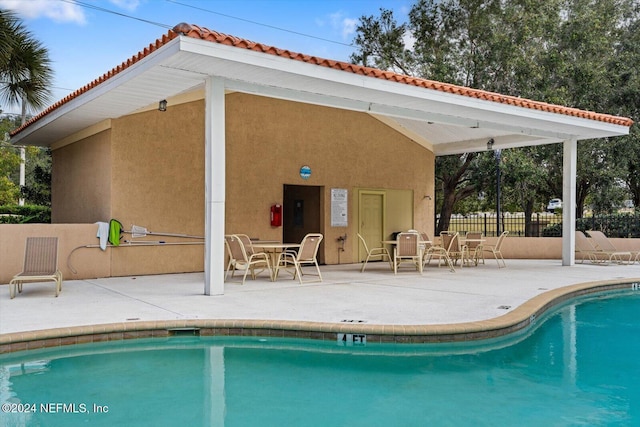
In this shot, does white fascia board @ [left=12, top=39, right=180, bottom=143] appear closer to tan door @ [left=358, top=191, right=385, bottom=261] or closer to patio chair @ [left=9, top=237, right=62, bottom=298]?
patio chair @ [left=9, top=237, right=62, bottom=298]

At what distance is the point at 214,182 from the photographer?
787 cm

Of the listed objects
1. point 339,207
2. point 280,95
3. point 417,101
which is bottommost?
point 339,207

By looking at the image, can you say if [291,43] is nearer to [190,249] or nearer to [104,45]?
[104,45]

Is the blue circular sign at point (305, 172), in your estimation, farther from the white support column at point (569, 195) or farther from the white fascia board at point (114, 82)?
the white support column at point (569, 195)

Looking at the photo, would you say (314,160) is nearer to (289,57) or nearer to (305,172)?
(305,172)

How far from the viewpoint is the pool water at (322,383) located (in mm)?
3816

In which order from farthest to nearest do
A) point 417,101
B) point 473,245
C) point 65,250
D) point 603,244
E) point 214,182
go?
point 603,244 < point 473,245 < point 65,250 < point 417,101 < point 214,182

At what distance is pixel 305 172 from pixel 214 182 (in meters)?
5.41

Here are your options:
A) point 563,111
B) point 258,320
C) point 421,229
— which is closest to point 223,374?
point 258,320

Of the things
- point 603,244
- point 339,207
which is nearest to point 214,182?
point 339,207

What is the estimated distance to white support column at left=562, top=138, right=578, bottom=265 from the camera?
43.0ft

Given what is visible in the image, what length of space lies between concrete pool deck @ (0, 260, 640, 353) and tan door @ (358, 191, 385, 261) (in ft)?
11.4

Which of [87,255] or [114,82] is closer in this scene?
[114,82]

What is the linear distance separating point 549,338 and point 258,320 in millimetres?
3240
